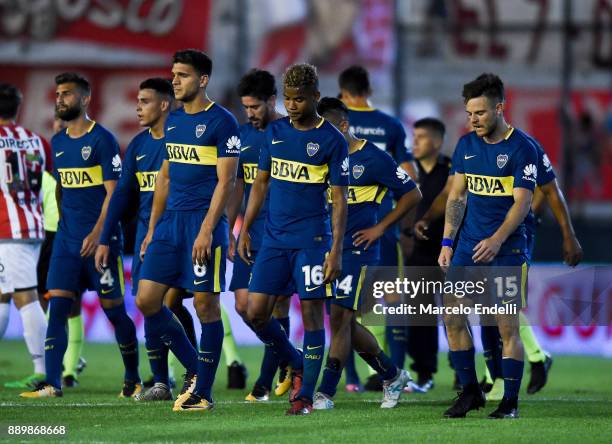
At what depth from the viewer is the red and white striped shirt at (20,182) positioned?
11.3m

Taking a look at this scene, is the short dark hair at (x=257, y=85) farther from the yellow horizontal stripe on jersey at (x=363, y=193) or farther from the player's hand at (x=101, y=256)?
the player's hand at (x=101, y=256)

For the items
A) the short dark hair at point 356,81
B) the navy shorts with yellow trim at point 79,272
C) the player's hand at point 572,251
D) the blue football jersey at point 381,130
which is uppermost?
the short dark hair at point 356,81

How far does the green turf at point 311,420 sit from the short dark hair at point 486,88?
2079 millimetres

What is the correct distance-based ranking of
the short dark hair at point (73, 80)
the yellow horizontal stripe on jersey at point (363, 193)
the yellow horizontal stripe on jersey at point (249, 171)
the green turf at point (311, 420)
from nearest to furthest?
the green turf at point (311, 420) → the yellow horizontal stripe on jersey at point (363, 193) → the short dark hair at point (73, 80) → the yellow horizontal stripe on jersey at point (249, 171)

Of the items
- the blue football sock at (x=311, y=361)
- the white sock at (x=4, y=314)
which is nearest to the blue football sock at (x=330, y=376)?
the blue football sock at (x=311, y=361)

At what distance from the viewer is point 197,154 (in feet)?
31.3

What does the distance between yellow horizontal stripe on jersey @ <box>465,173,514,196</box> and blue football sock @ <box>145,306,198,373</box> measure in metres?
2.25

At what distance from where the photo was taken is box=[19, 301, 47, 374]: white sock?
11414 mm

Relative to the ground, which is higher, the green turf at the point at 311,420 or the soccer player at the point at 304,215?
the soccer player at the point at 304,215

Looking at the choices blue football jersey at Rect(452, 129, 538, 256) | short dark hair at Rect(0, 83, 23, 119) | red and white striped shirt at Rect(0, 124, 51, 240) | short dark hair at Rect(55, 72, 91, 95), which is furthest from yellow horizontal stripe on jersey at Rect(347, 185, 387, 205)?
short dark hair at Rect(0, 83, 23, 119)

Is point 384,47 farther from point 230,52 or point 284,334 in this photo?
point 284,334

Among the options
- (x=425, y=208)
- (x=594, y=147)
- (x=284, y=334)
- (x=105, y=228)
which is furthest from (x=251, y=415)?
(x=594, y=147)

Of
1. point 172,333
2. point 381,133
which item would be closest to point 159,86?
point 172,333

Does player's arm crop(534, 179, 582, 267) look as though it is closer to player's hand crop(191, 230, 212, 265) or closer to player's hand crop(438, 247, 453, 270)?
player's hand crop(438, 247, 453, 270)
